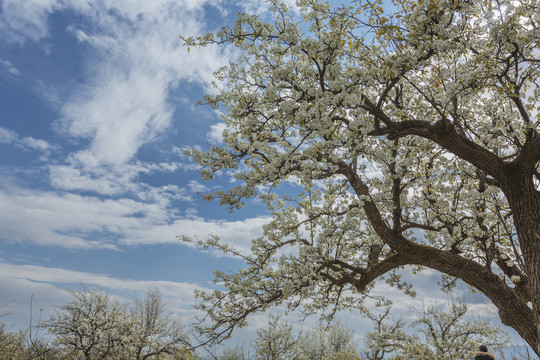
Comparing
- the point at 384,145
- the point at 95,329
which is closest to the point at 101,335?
the point at 95,329

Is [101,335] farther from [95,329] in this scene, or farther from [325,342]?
[325,342]

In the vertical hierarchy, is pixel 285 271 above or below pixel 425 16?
below

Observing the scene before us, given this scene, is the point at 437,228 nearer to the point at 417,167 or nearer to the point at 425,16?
the point at 417,167

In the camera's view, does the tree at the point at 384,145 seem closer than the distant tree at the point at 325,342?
Yes

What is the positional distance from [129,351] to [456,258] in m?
14.6

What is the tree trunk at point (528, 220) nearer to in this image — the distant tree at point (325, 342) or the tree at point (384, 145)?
the tree at point (384, 145)

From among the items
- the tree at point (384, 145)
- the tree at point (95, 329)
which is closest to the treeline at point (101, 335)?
the tree at point (95, 329)

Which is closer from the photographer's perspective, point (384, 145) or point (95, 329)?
point (384, 145)

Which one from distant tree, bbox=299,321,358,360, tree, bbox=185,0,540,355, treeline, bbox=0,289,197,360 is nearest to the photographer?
tree, bbox=185,0,540,355

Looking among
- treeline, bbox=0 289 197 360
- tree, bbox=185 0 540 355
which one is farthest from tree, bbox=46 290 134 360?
tree, bbox=185 0 540 355

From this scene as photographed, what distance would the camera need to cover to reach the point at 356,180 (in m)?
9.27

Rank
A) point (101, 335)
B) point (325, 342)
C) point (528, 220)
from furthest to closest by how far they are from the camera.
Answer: point (325, 342) < point (101, 335) < point (528, 220)

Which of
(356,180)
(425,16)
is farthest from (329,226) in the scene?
(425,16)

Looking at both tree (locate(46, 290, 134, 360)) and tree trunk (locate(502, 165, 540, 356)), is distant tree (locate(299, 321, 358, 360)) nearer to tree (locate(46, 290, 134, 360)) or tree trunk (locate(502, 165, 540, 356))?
tree (locate(46, 290, 134, 360))
